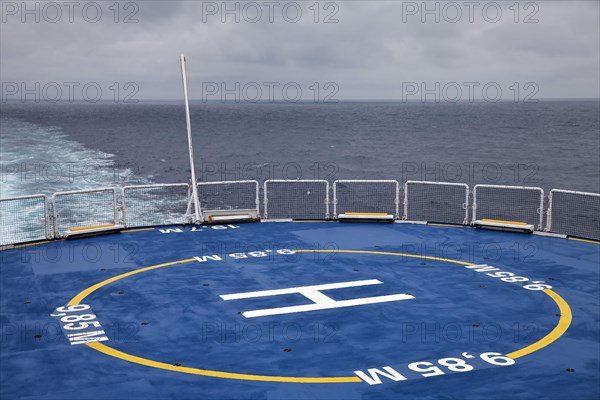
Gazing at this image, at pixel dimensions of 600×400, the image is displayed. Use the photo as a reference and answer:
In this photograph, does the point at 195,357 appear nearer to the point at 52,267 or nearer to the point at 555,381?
the point at 555,381

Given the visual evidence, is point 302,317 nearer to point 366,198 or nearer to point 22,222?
point 22,222

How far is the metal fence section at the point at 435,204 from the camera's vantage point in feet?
179

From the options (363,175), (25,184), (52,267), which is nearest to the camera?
(52,267)

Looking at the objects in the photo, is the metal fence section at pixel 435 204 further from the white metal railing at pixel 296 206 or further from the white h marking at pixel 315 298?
the white h marking at pixel 315 298

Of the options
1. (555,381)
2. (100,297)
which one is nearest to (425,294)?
(555,381)

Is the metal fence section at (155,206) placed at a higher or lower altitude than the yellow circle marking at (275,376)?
higher

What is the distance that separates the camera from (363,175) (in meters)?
83.0

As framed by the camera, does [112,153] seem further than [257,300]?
Yes

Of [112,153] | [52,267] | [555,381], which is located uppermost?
[112,153]

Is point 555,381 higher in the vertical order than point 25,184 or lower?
lower

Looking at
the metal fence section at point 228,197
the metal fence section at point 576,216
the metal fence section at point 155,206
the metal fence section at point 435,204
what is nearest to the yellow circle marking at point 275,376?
the metal fence section at point 155,206

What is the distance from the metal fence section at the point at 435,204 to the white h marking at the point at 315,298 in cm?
3207

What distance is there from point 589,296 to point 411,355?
252 inches

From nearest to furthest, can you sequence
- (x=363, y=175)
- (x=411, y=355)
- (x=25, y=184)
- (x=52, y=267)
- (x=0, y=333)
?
1. (x=411, y=355)
2. (x=0, y=333)
3. (x=52, y=267)
4. (x=25, y=184)
5. (x=363, y=175)
